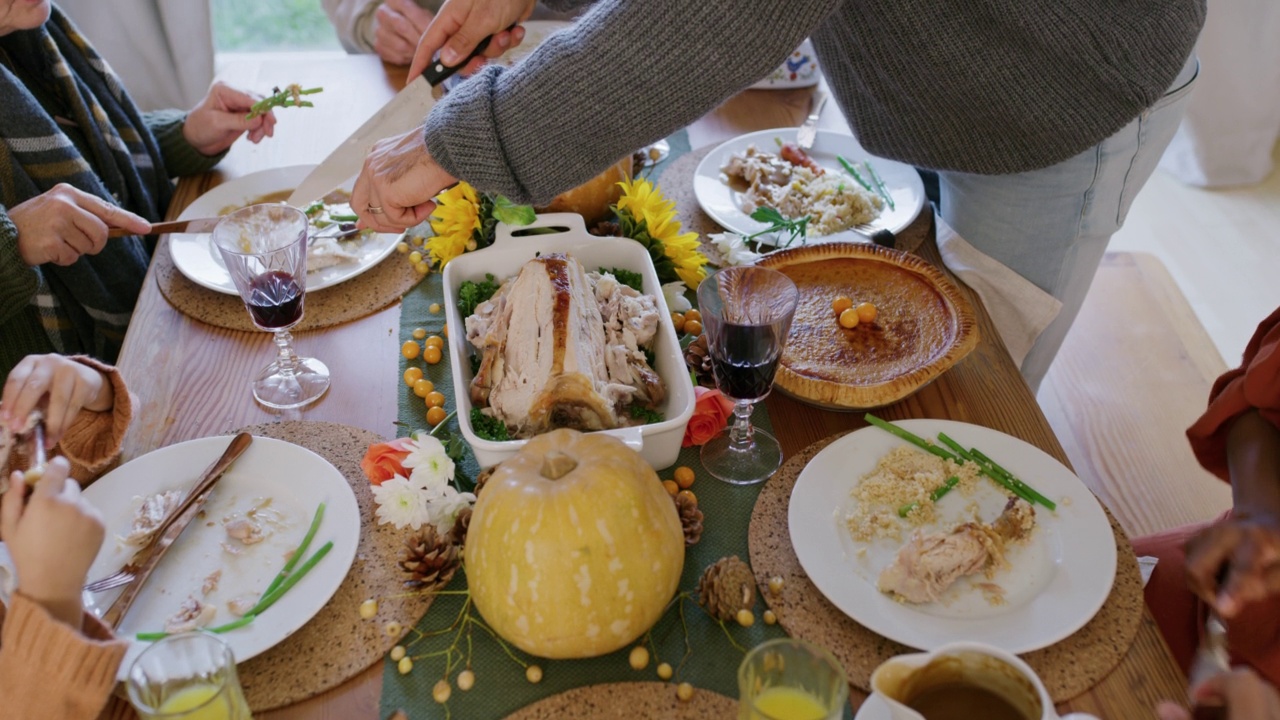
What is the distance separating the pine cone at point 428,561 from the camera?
3.34 feet

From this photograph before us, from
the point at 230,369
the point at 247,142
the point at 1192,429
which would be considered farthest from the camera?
the point at 247,142

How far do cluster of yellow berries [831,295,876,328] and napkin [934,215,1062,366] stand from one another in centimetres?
28

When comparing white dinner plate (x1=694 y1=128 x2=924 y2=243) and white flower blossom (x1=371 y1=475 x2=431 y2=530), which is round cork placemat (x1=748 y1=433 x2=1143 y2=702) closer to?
white flower blossom (x1=371 y1=475 x2=431 y2=530)

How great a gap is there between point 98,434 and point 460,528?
0.50 metres

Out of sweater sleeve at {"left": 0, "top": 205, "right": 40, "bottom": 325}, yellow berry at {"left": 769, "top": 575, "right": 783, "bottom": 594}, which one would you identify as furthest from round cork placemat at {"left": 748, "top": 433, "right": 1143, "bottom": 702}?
sweater sleeve at {"left": 0, "top": 205, "right": 40, "bottom": 325}

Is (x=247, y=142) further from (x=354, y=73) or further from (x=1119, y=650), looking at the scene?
(x=1119, y=650)

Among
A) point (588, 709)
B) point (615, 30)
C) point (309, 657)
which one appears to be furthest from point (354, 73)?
point (588, 709)

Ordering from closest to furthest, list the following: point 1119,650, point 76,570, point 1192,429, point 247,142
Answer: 1. point 76,570
2. point 1119,650
3. point 1192,429
4. point 247,142

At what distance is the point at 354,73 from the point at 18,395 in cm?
136

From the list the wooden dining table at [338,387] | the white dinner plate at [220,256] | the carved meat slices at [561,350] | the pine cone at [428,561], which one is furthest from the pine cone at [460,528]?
the white dinner plate at [220,256]

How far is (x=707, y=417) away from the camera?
3.98 feet

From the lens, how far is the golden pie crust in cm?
123

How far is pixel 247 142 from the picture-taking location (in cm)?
198

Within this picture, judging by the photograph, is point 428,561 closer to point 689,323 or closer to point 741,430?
point 741,430
